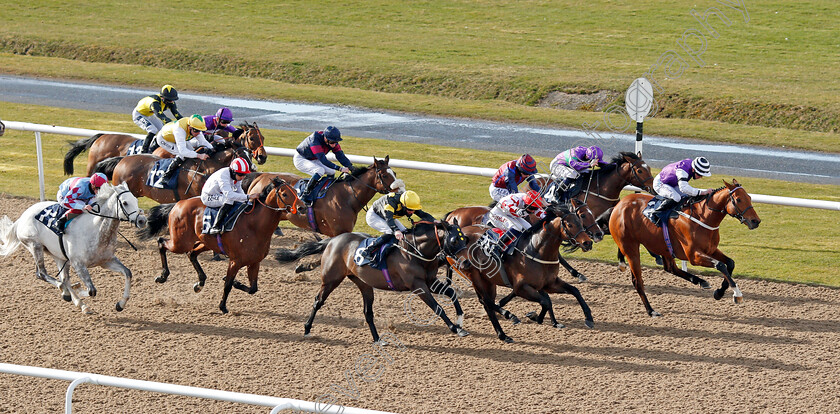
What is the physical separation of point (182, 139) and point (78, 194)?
2.67 m

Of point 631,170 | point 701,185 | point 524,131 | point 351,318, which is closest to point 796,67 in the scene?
point 524,131

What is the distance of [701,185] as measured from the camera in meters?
14.6

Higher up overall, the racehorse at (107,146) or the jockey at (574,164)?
the jockey at (574,164)

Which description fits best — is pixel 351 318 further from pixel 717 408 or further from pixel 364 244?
pixel 717 408

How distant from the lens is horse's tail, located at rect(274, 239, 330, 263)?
29.4 feet

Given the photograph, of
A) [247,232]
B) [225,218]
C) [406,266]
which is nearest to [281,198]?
[247,232]

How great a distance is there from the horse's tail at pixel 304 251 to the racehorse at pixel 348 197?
1359mm

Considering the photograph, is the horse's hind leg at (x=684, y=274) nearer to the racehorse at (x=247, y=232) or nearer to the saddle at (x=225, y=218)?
the racehorse at (x=247, y=232)

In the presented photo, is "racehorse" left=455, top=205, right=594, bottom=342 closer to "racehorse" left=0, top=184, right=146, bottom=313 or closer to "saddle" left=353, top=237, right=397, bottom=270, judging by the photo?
"saddle" left=353, top=237, right=397, bottom=270

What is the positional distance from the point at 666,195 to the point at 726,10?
20598 mm

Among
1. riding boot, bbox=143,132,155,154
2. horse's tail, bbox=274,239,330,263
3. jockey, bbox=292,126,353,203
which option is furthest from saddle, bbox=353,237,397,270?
riding boot, bbox=143,132,155,154

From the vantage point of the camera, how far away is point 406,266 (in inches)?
332

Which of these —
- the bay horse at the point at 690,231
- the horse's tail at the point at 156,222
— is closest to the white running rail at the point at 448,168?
the bay horse at the point at 690,231

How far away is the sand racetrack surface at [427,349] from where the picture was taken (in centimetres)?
727
